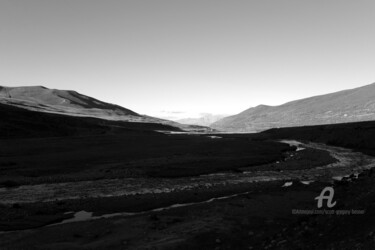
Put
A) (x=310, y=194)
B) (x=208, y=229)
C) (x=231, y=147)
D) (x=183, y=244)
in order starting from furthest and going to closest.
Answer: (x=231, y=147) < (x=310, y=194) < (x=208, y=229) < (x=183, y=244)

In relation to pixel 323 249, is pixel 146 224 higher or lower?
lower

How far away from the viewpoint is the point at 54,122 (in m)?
150

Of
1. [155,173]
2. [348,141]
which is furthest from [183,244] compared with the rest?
[348,141]

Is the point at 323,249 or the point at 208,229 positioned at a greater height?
the point at 323,249

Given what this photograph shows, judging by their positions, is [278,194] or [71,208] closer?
[71,208]

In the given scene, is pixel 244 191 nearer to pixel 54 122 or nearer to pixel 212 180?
pixel 212 180

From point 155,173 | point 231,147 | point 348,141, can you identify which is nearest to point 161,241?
point 155,173

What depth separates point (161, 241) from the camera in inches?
904

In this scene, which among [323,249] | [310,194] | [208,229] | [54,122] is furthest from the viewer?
[54,122]

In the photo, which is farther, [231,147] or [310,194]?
[231,147]

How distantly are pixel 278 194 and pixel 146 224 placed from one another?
15.8 meters

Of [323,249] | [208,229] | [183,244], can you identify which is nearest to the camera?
[323,249]

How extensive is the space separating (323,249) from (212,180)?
31.7 m

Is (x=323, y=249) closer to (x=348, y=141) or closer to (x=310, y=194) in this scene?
(x=310, y=194)
